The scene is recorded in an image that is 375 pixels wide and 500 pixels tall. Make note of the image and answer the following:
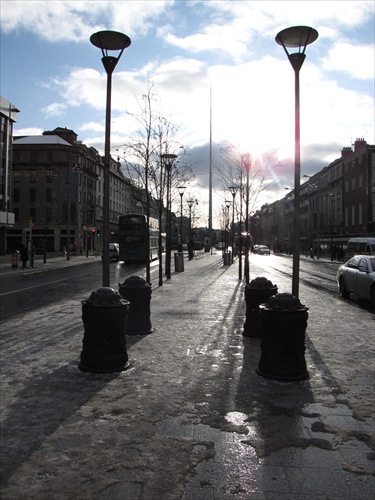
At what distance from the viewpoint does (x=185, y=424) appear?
3.97m

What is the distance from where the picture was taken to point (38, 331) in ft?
26.9

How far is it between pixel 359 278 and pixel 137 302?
7.91 m

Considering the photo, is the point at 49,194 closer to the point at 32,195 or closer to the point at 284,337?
the point at 32,195

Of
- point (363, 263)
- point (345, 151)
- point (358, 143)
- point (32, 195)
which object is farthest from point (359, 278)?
point (32, 195)

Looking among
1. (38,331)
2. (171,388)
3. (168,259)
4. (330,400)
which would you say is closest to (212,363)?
(171,388)

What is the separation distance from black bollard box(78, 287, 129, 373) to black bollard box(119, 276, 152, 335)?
217 cm

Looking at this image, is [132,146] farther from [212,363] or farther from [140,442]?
[140,442]

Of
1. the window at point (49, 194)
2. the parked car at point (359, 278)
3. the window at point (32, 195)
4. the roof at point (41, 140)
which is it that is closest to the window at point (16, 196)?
the window at point (32, 195)

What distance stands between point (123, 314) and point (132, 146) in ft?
35.8

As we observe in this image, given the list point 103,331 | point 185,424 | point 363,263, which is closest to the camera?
point 185,424

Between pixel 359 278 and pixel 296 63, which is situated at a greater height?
pixel 296 63

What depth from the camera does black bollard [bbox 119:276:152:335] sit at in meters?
7.79

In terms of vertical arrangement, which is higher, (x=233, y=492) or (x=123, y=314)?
(x=123, y=314)

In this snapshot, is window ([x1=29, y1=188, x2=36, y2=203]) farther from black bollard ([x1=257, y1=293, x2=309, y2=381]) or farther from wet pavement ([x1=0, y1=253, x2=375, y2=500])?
black bollard ([x1=257, y1=293, x2=309, y2=381])
